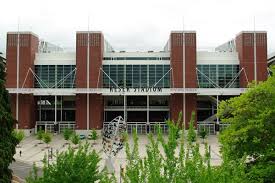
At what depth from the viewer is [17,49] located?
241 ft

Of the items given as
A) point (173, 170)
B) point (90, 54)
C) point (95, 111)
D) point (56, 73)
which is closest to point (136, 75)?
point (90, 54)

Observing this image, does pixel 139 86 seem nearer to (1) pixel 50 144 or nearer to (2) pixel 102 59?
(2) pixel 102 59

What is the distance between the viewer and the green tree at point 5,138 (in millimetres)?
23047

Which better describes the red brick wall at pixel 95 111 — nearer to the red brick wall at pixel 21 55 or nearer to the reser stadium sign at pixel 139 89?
the reser stadium sign at pixel 139 89

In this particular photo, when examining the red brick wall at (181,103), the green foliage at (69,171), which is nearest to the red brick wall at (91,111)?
the red brick wall at (181,103)

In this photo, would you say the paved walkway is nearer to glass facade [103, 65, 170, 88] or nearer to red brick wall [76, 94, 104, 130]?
red brick wall [76, 94, 104, 130]

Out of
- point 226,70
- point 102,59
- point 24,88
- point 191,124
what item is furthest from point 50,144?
point 191,124

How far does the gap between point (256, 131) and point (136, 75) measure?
5303cm

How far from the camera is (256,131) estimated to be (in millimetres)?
22656

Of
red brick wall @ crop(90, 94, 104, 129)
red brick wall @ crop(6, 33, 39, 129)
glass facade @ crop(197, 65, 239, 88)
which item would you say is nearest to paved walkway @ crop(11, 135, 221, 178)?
red brick wall @ crop(90, 94, 104, 129)

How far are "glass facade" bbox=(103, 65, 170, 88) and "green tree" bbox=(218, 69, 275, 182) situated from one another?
5040 centimetres

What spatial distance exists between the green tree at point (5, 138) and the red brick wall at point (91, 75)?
154 feet

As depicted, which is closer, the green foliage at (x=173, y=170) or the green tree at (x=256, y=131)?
the green foliage at (x=173, y=170)

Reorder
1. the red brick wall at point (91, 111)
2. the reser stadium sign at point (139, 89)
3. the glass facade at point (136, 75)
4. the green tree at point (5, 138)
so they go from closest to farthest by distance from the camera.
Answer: the green tree at point (5, 138) < the reser stadium sign at point (139, 89) < the red brick wall at point (91, 111) < the glass facade at point (136, 75)
